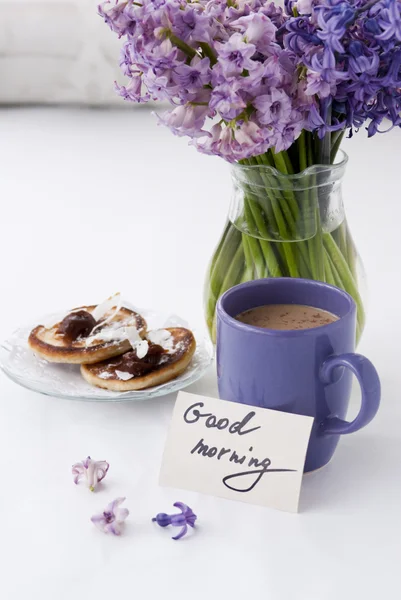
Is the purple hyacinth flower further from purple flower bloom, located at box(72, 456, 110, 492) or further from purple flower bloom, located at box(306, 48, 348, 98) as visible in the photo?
purple flower bloom, located at box(306, 48, 348, 98)

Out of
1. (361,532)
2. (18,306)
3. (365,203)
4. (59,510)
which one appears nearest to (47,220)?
(18,306)

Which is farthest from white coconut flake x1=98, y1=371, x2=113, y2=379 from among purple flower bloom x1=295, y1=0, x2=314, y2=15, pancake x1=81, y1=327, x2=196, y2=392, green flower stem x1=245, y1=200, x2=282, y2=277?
purple flower bloom x1=295, y1=0, x2=314, y2=15

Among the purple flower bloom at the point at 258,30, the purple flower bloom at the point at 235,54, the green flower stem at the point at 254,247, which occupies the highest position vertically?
the purple flower bloom at the point at 258,30

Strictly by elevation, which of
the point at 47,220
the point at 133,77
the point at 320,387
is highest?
the point at 133,77

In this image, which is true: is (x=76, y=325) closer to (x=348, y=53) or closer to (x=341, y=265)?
(x=341, y=265)

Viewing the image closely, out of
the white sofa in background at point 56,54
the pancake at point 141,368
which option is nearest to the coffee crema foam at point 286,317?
the pancake at point 141,368

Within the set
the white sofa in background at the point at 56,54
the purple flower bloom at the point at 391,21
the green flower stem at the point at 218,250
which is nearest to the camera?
the purple flower bloom at the point at 391,21

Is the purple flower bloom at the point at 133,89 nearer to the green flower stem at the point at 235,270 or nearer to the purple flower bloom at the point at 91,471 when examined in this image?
the green flower stem at the point at 235,270

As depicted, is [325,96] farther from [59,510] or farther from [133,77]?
[59,510]
